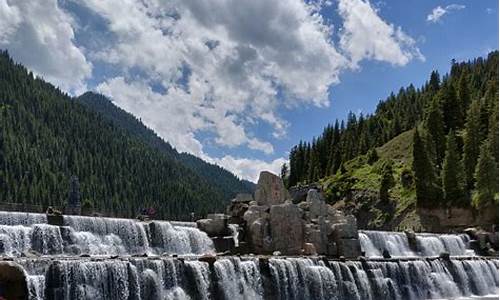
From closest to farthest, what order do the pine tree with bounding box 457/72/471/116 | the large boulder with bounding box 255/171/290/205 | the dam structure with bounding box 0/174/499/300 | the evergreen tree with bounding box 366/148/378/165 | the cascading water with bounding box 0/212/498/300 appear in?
the cascading water with bounding box 0/212/498/300
the dam structure with bounding box 0/174/499/300
the large boulder with bounding box 255/171/290/205
the pine tree with bounding box 457/72/471/116
the evergreen tree with bounding box 366/148/378/165

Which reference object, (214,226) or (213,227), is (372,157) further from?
(213,227)

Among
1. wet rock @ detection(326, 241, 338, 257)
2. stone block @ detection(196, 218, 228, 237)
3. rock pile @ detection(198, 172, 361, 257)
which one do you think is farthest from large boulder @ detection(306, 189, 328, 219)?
stone block @ detection(196, 218, 228, 237)

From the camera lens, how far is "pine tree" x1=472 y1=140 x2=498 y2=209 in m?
72.1

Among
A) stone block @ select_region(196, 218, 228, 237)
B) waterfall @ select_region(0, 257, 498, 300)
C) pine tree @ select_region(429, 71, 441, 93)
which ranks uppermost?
pine tree @ select_region(429, 71, 441, 93)

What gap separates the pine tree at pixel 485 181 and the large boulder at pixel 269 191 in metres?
31.2

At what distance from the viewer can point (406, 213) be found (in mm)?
88812

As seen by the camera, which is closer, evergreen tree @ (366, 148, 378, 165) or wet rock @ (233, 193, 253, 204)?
wet rock @ (233, 193, 253, 204)

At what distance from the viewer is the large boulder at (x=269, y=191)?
53.8 metres

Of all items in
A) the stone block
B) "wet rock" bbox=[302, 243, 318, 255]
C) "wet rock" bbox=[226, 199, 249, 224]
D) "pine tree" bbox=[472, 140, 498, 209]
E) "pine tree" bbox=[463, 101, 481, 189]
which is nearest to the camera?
"wet rock" bbox=[302, 243, 318, 255]

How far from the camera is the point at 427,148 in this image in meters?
93.7

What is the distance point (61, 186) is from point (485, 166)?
107 meters

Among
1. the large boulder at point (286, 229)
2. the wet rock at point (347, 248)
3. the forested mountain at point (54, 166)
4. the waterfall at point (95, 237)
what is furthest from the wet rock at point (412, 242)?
the forested mountain at point (54, 166)

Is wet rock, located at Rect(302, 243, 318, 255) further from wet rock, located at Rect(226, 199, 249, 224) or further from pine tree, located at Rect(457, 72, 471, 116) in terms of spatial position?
pine tree, located at Rect(457, 72, 471, 116)

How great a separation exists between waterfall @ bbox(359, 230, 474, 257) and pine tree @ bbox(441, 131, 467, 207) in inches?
729
